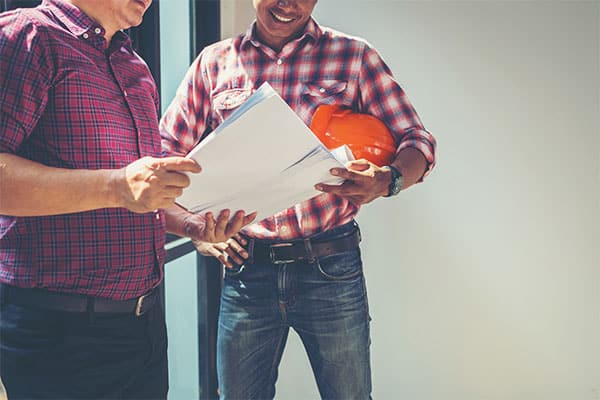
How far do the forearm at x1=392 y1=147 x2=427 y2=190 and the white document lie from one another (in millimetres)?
208

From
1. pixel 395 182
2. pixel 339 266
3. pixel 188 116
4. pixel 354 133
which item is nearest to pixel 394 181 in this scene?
pixel 395 182

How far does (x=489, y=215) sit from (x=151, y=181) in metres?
1.62

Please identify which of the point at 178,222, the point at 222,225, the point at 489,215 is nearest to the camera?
the point at 222,225

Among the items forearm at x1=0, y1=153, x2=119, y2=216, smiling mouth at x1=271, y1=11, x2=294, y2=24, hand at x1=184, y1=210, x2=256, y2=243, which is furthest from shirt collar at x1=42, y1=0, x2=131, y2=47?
smiling mouth at x1=271, y1=11, x2=294, y2=24

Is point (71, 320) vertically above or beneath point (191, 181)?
beneath

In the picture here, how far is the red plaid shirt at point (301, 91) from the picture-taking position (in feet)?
4.10

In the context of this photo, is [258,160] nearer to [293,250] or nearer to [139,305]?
[139,305]

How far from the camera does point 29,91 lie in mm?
761

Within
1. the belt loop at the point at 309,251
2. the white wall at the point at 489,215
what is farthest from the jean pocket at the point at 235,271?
the white wall at the point at 489,215

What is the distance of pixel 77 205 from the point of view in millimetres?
757

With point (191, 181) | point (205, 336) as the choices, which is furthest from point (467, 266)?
point (191, 181)

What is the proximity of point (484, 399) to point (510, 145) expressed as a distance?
937 mm

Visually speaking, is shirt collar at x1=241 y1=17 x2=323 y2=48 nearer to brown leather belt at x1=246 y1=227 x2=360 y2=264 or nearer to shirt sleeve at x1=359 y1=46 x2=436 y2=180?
shirt sleeve at x1=359 y1=46 x2=436 y2=180

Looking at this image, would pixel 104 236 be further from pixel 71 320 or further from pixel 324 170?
pixel 324 170
